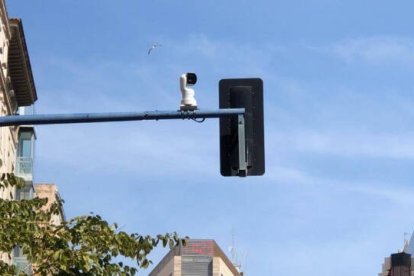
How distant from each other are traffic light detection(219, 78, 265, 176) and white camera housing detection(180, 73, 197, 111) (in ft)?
1.39

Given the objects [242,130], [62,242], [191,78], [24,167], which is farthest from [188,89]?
[24,167]

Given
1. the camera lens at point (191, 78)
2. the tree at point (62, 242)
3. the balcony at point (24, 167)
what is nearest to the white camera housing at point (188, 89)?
the camera lens at point (191, 78)

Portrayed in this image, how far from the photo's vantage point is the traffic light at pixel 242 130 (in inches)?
Result: 706

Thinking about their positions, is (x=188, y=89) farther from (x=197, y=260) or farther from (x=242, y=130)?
(x=197, y=260)

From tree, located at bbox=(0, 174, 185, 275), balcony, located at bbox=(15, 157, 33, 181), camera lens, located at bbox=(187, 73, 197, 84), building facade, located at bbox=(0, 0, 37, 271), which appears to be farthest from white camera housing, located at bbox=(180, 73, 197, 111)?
balcony, located at bbox=(15, 157, 33, 181)

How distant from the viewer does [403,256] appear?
174375mm

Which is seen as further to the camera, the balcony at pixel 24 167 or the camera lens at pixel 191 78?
the balcony at pixel 24 167

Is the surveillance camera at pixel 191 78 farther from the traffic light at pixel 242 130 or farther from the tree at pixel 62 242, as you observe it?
the tree at pixel 62 242

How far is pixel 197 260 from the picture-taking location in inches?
7584

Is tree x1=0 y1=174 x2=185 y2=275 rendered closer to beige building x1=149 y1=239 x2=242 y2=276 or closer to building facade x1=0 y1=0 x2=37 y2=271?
building facade x1=0 y1=0 x2=37 y2=271

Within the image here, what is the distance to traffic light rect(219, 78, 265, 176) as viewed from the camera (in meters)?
17.9

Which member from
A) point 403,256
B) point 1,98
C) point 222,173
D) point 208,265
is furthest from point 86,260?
point 208,265

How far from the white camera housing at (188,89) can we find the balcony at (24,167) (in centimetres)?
4704

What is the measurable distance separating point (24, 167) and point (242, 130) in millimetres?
48702
